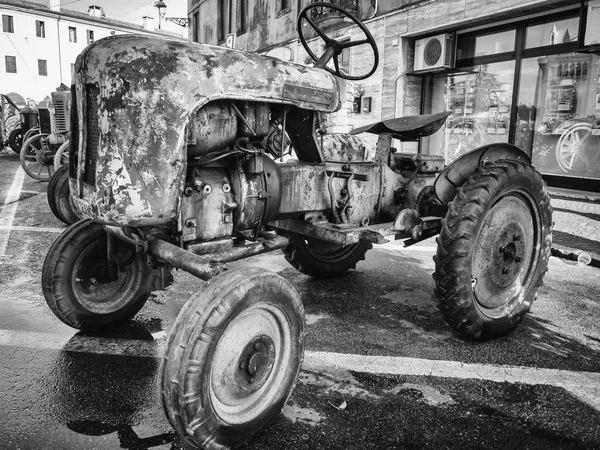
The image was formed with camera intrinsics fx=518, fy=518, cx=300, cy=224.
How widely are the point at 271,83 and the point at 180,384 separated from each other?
153 cm

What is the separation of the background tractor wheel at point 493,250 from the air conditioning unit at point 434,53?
8843 mm

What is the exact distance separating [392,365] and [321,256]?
1.60m

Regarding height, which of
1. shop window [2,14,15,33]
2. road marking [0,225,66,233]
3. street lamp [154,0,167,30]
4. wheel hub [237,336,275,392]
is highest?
shop window [2,14,15,33]

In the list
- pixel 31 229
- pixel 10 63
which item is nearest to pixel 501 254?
pixel 31 229

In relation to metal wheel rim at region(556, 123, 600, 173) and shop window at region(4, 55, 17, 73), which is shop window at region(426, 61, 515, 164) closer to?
metal wheel rim at region(556, 123, 600, 173)

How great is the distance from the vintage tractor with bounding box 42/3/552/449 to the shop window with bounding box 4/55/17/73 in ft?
191

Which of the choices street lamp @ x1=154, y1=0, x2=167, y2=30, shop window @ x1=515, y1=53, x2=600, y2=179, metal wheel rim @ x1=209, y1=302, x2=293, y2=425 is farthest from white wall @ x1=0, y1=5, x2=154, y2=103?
metal wheel rim @ x1=209, y1=302, x2=293, y2=425

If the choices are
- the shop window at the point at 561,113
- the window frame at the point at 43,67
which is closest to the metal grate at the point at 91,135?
the shop window at the point at 561,113

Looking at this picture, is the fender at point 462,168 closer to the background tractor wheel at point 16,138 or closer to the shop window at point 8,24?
the background tractor wheel at point 16,138

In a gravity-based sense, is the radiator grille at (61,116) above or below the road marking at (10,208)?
above

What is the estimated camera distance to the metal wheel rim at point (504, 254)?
3.28 m

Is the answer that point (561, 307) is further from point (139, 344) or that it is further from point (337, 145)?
point (139, 344)

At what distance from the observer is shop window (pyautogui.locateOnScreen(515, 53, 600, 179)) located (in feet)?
30.7

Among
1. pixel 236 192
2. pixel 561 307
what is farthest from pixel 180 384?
pixel 561 307
